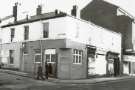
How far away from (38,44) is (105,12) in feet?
69.2

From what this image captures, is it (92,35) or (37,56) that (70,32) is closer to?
(37,56)

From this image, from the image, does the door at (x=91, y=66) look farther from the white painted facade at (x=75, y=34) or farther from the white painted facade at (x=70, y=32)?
the white painted facade at (x=70, y=32)

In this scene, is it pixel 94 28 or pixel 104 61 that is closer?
pixel 94 28

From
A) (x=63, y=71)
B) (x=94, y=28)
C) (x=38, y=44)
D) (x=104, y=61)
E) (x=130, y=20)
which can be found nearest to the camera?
(x=63, y=71)

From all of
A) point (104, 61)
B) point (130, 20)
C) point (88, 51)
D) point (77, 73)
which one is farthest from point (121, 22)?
point (77, 73)

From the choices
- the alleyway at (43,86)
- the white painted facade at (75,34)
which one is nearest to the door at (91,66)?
the white painted facade at (75,34)

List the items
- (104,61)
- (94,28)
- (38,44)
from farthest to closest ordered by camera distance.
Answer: (104,61), (94,28), (38,44)

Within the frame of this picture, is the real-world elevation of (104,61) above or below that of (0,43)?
below

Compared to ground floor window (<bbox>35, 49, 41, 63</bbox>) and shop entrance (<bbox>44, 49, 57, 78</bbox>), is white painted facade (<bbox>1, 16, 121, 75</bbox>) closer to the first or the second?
ground floor window (<bbox>35, 49, 41, 63</bbox>)

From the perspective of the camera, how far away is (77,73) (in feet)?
101

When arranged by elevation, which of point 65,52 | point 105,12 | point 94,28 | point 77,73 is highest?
point 105,12

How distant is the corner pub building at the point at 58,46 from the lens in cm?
2972

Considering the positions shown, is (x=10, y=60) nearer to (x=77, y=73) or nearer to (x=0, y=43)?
(x=0, y=43)

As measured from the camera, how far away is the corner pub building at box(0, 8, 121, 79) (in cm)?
2972
